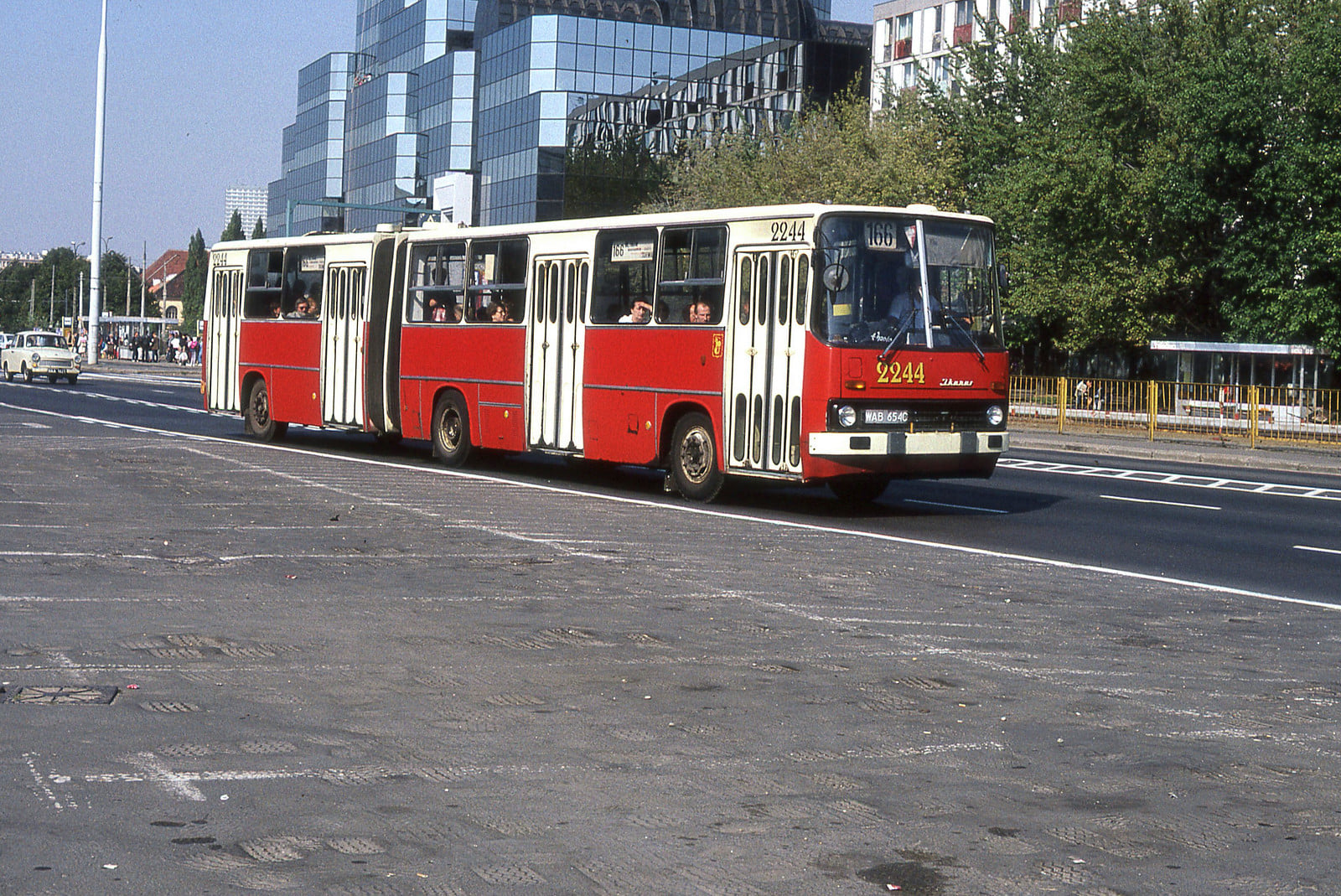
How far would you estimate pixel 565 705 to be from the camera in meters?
7.25

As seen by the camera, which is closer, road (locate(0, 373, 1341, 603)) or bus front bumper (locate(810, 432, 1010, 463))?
road (locate(0, 373, 1341, 603))

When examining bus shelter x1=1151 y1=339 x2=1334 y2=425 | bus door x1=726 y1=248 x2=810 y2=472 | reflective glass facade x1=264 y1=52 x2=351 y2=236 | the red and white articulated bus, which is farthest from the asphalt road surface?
reflective glass facade x1=264 y1=52 x2=351 y2=236

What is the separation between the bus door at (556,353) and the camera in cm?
2012

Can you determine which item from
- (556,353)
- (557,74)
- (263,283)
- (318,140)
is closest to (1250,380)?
(263,283)

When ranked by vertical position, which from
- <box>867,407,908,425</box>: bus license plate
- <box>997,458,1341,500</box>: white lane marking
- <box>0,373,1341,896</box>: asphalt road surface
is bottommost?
<box>0,373,1341,896</box>: asphalt road surface

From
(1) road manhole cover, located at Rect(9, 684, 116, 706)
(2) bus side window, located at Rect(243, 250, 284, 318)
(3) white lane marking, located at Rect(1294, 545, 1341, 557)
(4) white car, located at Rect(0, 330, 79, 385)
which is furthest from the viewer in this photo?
(4) white car, located at Rect(0, 330, 79, 385)

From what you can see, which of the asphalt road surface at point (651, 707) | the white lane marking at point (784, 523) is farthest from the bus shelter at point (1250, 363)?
the asphalt road surface at point (651, 707)

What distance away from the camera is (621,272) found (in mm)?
19422

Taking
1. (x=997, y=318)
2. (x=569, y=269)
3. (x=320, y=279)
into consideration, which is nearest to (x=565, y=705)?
(x=997, y=318)

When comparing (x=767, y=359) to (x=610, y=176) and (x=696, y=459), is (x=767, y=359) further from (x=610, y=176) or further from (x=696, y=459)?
(x=610, y=176)

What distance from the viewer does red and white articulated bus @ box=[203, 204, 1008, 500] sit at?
16.6 meters

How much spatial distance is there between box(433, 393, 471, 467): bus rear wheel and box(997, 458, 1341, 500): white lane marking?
28.0ft

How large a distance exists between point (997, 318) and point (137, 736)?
1267cm

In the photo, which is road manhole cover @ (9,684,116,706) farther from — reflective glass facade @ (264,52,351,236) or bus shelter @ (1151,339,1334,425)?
reflective glass facade @ (264,52,351,236)
